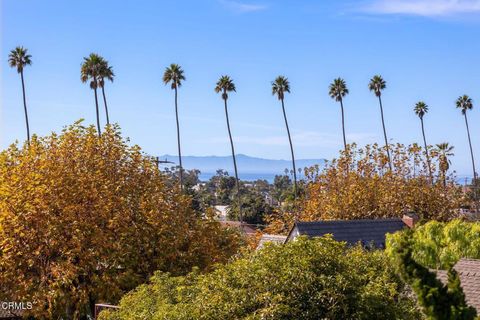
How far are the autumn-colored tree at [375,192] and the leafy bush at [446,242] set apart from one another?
9761 mm

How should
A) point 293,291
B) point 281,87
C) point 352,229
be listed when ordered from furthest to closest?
point 281,87 < point 352,229 < point 293,291

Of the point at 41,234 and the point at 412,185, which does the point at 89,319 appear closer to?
the point at 41,234

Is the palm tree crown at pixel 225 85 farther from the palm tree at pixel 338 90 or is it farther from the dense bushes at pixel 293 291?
the dense bushes at pixel 293 291

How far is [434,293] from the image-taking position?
10492 millimetres

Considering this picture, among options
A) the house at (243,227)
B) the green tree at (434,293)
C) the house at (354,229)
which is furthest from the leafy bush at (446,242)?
the house at (243,227)

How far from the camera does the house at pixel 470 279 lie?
711 inches

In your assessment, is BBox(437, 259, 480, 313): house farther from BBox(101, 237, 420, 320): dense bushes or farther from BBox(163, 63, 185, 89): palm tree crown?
BBox(163, 63, 185, 89): palm tree crown

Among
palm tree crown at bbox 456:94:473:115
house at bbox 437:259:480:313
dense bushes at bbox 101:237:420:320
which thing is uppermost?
palm tree crown at bbox 456:94:473:115

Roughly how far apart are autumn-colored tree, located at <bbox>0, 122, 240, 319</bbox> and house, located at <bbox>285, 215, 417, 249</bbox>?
435 cm

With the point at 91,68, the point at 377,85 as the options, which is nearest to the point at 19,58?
the point at 91,68

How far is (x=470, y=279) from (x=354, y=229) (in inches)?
540

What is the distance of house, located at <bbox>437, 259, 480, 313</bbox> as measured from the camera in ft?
59.2

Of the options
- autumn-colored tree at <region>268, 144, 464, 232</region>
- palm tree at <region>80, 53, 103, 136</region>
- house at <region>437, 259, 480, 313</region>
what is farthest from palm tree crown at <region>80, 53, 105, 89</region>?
house at <region>437, 259, 480, 313</region>

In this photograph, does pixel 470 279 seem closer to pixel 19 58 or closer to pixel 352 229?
pixel 352 229
